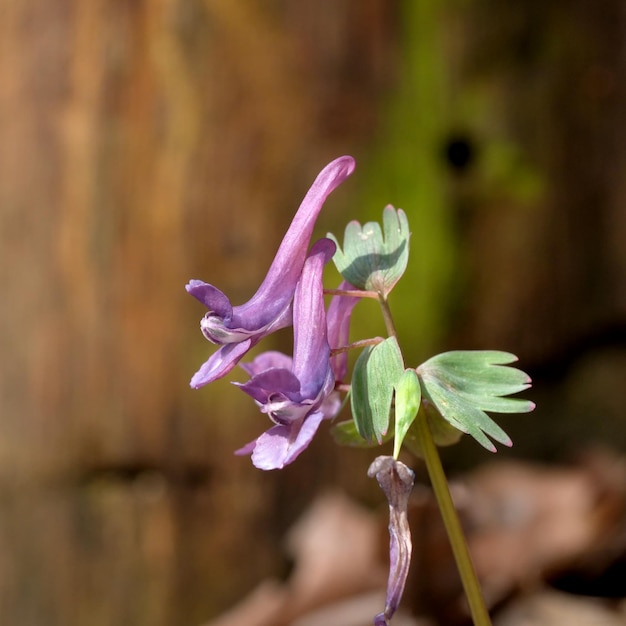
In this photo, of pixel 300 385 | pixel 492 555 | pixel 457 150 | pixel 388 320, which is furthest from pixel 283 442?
pixel 457 150

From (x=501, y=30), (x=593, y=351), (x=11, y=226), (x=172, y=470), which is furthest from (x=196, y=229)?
(x=593, y=351)

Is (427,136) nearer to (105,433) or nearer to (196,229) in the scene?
(196,229)

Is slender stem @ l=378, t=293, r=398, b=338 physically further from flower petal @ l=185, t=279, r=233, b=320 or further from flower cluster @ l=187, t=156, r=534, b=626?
flower petal @ l=185, t=279, r=233, b=320

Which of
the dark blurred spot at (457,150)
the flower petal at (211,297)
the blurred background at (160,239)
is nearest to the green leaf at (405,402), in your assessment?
the flower petal at (211,297)

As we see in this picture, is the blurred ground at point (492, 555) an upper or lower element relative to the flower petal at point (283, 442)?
lower

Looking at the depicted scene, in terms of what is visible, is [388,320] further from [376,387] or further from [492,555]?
[492,555]

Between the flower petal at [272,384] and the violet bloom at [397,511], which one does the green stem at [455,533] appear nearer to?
the violet bloom at [397,511]

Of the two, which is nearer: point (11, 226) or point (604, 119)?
point (11, 226)
